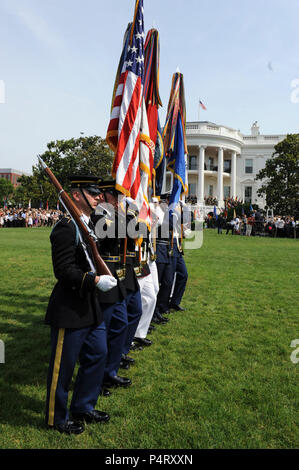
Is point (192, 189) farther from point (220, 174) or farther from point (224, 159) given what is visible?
point (224, 159)

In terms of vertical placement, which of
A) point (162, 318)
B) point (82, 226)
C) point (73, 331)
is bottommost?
point (162, 318)

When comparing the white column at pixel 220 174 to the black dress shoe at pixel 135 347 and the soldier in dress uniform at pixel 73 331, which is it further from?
the soldier in dress uniform at pixel 73 331

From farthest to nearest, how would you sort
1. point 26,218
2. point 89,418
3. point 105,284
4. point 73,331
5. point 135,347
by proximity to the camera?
point 26,218 < point 135,347 < point 89,418 < point 73,331 < point 105,284

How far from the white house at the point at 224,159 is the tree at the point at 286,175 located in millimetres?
19763

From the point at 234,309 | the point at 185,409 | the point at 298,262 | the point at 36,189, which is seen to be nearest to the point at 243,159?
the point at 36,189

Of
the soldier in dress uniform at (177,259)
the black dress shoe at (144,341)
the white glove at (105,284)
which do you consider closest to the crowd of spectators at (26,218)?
the soldier in dress uniform at (177,259)

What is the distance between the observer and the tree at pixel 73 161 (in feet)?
140

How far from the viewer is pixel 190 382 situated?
4266 millimetres

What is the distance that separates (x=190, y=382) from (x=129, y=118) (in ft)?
11.6

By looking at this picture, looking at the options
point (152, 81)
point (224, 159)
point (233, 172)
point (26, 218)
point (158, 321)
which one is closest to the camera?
point (158, 321)

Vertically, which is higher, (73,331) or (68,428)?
(73,331)

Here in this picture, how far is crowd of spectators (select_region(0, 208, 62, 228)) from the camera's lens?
40.1 metres

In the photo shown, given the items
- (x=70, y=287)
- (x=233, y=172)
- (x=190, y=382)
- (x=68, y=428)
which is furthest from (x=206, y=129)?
(x=68, y=428)

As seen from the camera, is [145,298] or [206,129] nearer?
[145,298]
